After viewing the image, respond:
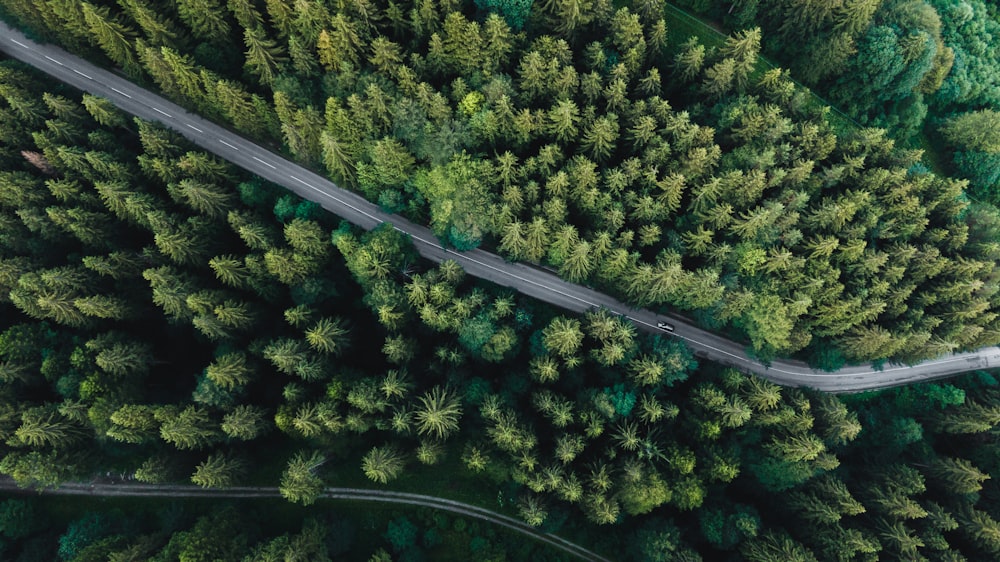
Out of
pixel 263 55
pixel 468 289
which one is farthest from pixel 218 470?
pixel 263 55

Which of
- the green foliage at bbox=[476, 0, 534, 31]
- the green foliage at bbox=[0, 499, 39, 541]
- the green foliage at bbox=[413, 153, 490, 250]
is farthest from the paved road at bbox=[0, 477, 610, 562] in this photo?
the green foliage at bbox=[476, 0, 534, 31]

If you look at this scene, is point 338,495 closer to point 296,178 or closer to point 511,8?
point 296,178

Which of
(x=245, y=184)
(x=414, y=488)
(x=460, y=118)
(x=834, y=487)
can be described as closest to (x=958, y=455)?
(x=834, y=487)

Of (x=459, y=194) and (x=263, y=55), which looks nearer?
(x=263, y=55)

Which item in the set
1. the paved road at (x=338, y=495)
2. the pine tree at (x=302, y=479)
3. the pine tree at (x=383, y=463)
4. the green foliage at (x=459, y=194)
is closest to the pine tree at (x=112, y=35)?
the green foliage at (x=459, y=194)

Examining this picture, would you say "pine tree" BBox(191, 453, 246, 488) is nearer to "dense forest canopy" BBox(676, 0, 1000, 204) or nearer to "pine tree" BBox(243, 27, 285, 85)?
"pine tree" BBox(243, 27, 285, 85)

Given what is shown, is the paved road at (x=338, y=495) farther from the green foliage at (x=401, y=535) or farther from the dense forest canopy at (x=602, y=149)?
the dense forest canopy at (x=602, y=149)

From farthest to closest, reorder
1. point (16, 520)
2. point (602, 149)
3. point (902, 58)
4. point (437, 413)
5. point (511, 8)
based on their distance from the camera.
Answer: point (902, 58) < point (602, 149) < point (511, 8) < point (16, 520) < point (437, 413)
